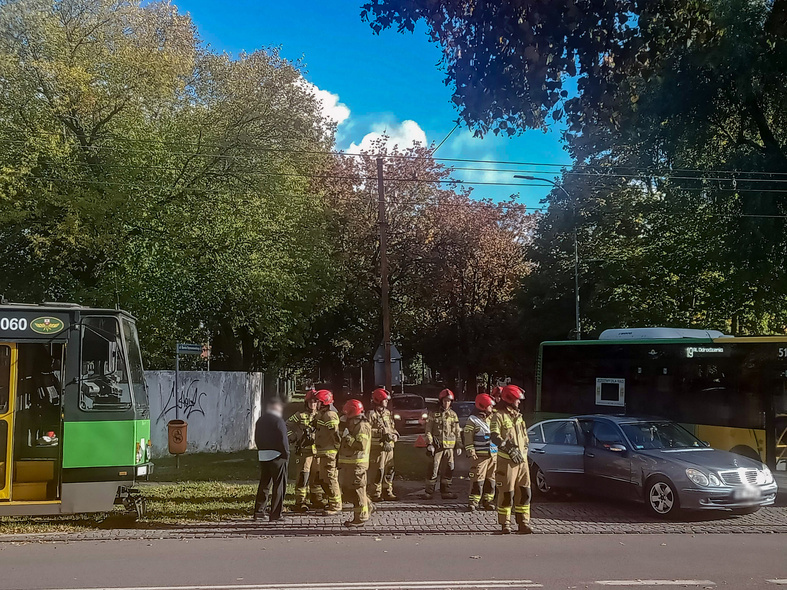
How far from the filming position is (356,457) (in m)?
10.6

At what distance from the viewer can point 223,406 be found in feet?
74.2

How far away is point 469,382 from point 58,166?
2993cm

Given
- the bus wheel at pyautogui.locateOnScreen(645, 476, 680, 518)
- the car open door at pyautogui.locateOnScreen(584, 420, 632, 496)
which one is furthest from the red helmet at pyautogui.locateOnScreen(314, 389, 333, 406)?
the bus wheel at pyautogui.locateOnScreen(645, 476, 680, 518)

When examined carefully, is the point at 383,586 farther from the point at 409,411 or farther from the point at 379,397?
the point at 409,411

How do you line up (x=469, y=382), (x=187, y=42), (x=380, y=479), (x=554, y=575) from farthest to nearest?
(x=469, y=382) < (x=187, y=42) < (x=380, y=479) < (x=554, y=575)

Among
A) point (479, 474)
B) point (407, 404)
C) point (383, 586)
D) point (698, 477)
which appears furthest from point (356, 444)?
point (407, 404)

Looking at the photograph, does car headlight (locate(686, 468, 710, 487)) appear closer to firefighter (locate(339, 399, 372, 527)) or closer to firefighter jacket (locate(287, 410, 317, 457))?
firefighter (locate(339, 399, 372, 527))

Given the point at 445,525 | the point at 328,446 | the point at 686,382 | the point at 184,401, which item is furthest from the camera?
the point at 184,401

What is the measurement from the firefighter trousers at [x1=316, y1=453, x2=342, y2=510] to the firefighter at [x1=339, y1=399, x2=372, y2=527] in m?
0.32

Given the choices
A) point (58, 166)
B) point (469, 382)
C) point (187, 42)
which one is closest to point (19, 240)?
point (58, 166)

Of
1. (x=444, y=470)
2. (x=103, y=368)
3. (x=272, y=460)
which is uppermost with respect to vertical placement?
(x=103, y=368)

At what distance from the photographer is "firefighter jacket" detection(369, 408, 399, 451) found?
41.8 feet

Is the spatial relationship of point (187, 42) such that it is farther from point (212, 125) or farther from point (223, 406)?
point (223, 406)

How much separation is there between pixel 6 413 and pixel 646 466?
8518 mm
